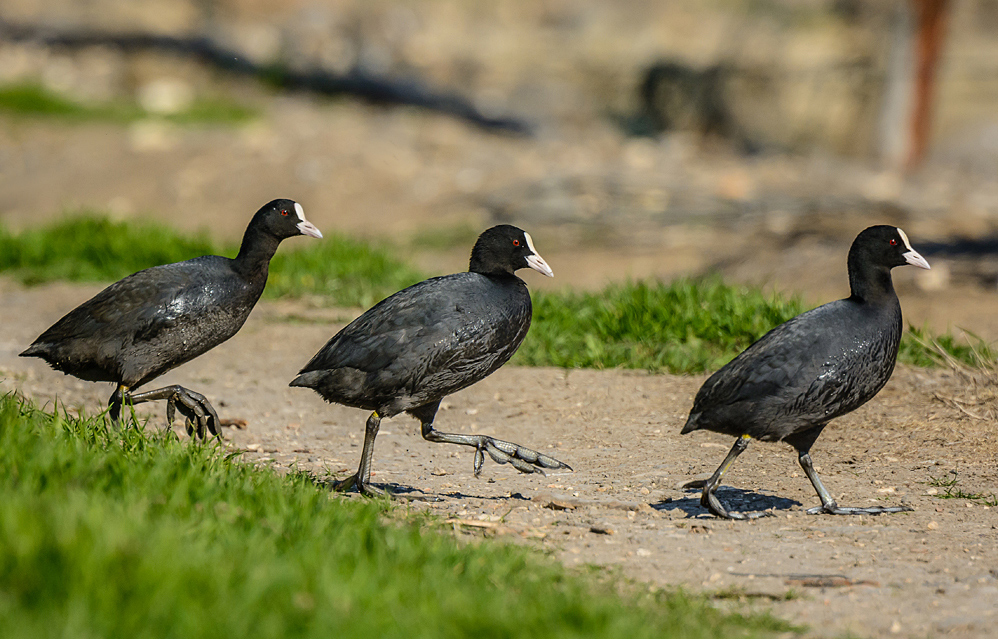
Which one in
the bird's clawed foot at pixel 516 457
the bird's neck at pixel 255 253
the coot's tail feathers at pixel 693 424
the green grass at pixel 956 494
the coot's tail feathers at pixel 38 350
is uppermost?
the bird's neck at pixel 255 253

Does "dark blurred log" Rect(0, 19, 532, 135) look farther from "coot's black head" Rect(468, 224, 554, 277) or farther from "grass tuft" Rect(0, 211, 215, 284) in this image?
"coot's black head" Rect(468, 224, 554, 277)

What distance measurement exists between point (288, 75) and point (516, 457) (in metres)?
16.6

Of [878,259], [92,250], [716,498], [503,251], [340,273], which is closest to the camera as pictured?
[716,498]

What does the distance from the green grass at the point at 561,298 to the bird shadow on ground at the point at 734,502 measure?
6.45ft

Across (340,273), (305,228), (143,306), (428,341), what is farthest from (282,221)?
(340,273)

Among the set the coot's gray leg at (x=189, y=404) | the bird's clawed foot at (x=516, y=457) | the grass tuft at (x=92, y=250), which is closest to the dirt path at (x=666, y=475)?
the bird's clawed foot at (x=516, y=457)

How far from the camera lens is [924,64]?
15.7 m

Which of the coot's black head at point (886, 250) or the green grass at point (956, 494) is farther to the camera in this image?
the coot's black head at point (886, 250)

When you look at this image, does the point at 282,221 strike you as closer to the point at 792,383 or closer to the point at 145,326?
the point at 145,326

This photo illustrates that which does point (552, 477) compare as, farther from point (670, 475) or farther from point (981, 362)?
point (981, 362)

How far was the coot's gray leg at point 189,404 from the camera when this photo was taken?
5680mm

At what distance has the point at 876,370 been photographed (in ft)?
16.1

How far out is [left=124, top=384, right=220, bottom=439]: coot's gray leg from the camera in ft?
18.6

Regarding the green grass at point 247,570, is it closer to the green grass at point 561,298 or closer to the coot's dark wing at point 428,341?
the coot's dark wing at point 428,341
